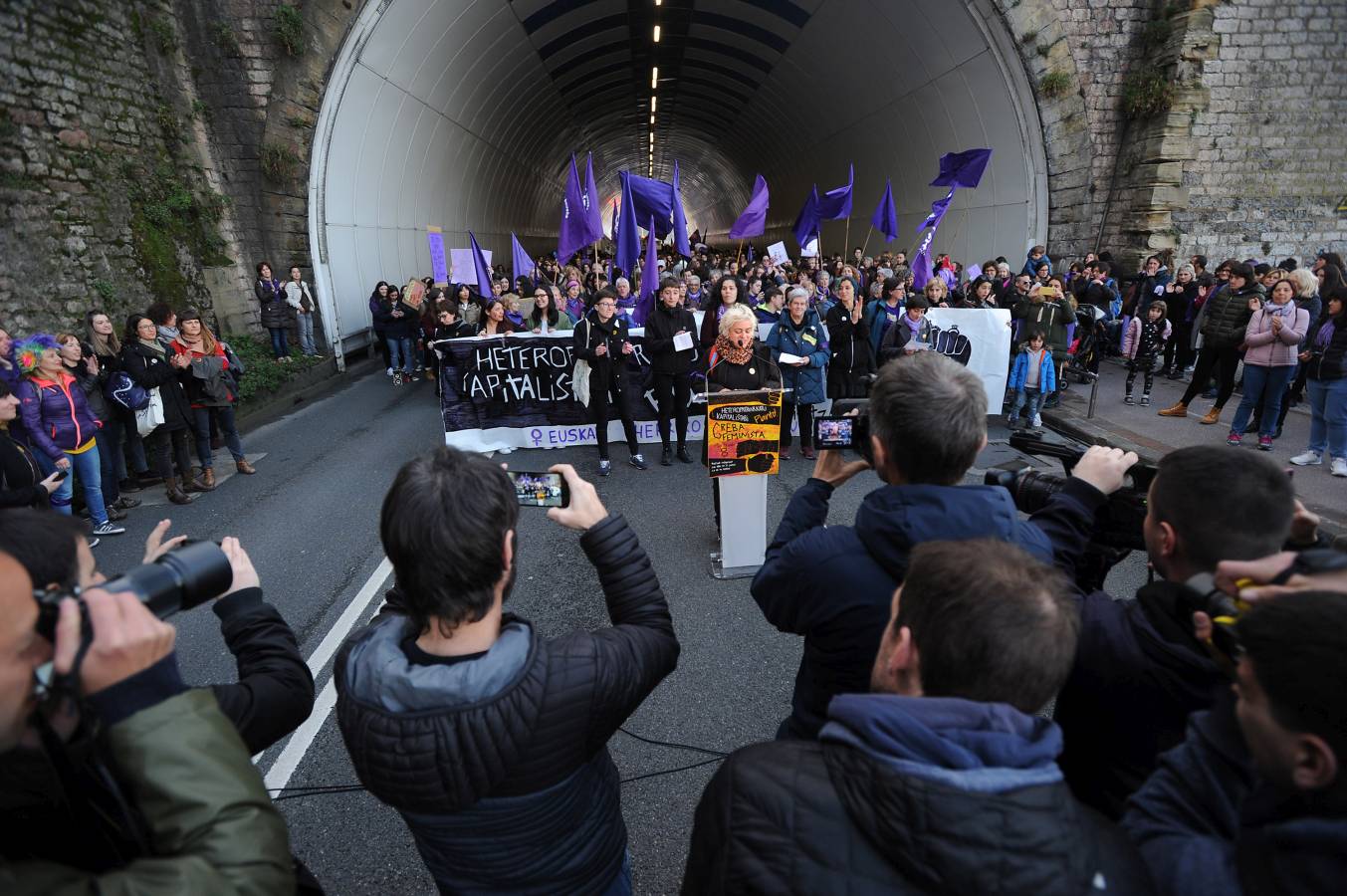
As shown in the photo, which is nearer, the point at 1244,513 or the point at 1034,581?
the point at 1034,581

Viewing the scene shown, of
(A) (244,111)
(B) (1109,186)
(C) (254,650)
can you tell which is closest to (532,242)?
(A) (244,111)

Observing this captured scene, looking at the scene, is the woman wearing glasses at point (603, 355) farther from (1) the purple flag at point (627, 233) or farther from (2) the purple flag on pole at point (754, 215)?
(2) the purple flag on pole at point (754, 215)

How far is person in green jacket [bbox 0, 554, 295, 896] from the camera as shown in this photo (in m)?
0.94

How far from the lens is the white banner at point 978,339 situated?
8.86 m

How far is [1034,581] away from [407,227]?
61.3 feet

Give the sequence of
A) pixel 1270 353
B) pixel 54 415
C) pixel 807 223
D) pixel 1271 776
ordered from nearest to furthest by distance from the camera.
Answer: pixel 1271 776 → pixel 54 415 → pixel 1270 353 → pixel 807 223

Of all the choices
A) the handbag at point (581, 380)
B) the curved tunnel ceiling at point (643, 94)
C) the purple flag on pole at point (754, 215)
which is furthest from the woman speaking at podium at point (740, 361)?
the curved tunnel ceiling at point (643, 94)

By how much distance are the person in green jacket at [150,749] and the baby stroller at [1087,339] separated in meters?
10.1

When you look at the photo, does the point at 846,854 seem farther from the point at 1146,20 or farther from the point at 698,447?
the point at 1146,20

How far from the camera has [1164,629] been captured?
151 centimetres

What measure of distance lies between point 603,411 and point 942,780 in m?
6.78

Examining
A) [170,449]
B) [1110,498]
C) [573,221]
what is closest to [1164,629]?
[1110,498]

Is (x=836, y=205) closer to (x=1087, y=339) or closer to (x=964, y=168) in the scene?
(x=964, y=168)

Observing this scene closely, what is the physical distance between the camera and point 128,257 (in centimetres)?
1120
